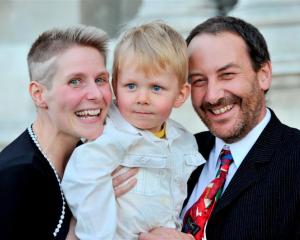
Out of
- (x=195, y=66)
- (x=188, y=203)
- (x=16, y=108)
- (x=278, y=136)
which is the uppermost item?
(x=195, y=66)

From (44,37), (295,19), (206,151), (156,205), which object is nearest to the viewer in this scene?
(156,205)

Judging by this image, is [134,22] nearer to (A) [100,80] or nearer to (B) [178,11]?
(B) [178,11]

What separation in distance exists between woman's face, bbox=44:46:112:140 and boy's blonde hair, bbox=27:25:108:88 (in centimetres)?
3

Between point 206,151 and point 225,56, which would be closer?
point 225,56

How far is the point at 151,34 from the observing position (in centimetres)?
282

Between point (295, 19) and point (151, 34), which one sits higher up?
point (151, 34)

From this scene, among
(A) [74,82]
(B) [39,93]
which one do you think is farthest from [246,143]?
(B) [39,93]

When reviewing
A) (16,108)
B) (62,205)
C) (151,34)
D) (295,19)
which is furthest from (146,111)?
(16,108)

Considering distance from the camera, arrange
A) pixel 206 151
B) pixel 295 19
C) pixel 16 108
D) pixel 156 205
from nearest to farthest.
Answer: pixel 156 205, pixel 206 151, pixel 295 19, pixel 16 108

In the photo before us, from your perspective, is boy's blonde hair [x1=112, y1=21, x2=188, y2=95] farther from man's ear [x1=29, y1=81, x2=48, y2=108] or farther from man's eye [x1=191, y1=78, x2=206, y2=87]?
man's ear [x1=29, y1=81, x2=48, y2=108]

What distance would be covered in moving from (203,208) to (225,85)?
21.6 inches

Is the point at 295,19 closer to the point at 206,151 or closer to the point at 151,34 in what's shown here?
the point at 206,151

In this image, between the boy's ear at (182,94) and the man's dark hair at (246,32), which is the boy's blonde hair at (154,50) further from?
the man's dark hair at (246,32)

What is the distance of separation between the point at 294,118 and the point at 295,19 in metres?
0.87
